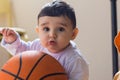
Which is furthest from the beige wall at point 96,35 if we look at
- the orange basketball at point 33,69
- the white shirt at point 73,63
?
the orange basketball at point 33,69

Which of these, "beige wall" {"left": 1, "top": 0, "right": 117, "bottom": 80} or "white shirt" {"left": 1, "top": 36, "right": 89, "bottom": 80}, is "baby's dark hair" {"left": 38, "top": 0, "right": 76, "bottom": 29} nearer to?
"white shirt" {"left": 1, "top": 36, "right": 89, "bottom": 80}

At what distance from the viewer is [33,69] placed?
3.49ft

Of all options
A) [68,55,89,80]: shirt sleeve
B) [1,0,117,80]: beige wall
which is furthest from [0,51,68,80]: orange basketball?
[1,0,117,80]: beige wall

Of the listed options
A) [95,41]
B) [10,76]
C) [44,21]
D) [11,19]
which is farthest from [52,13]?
[11,19]

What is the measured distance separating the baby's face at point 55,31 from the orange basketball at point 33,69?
9 centimetres

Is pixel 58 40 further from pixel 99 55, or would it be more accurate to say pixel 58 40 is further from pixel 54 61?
pixel 99 55

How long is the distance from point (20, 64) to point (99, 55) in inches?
52.7

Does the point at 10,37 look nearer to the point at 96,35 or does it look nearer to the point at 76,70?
the point at 76,70

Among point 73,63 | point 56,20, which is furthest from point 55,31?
point 73,63

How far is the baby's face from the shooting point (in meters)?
1.18

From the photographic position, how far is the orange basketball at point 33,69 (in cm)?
105

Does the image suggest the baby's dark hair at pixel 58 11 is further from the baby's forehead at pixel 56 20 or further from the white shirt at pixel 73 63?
the white shirt at pixel 73 63

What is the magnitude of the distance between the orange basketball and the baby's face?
9 centimetres

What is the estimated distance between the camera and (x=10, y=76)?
1.06 m
